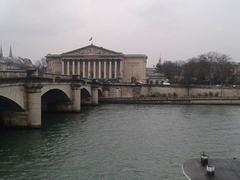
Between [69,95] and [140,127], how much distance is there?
18.2m

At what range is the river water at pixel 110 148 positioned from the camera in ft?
77.3

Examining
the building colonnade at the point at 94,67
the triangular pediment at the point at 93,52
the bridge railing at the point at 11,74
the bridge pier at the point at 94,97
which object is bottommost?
the bridge pier at the point at 94,97

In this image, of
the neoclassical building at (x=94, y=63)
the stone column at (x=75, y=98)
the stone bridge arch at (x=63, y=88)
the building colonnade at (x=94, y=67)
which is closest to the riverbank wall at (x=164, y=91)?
the stone column at (x=75, y=98)

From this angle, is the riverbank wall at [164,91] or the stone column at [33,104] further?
the riverbank wall at [164,91]

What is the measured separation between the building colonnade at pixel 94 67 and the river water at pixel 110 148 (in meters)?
107

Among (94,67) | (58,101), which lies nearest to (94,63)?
(94,67)

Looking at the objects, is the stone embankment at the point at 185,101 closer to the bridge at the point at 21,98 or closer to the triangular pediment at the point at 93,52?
the bridge at the point at 21,98

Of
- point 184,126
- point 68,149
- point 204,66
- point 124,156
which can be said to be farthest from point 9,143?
point 204,66

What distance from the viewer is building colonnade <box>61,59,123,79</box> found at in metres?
154

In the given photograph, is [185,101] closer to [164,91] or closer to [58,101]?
[164,91]

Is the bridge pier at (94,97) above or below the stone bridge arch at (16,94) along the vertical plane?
below

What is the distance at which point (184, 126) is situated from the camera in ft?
147

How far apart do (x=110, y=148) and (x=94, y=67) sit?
124m

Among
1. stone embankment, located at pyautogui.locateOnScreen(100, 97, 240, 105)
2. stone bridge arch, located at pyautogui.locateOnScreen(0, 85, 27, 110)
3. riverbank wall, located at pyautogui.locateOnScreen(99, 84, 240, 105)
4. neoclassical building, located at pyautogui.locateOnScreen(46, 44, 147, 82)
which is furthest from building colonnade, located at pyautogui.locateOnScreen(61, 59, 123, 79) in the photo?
stone bridge arch, located at pyautogui.locateOnScreen(0, 85, 27, 110)
